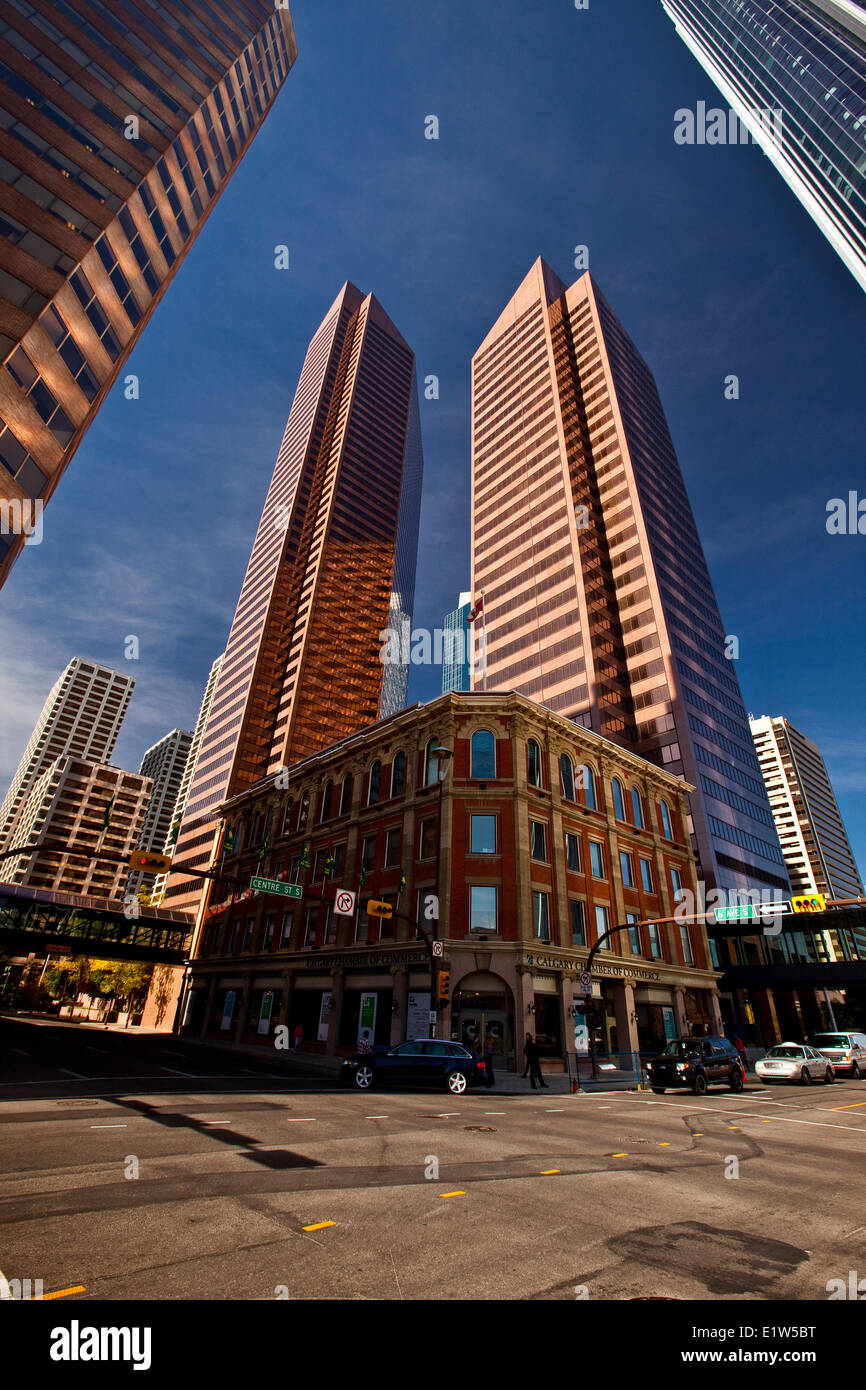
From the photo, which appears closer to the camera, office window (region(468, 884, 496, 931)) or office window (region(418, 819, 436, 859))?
office window (region(468, 884, 496, 931))

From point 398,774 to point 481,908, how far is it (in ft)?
30.1

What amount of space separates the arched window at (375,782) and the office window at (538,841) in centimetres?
964

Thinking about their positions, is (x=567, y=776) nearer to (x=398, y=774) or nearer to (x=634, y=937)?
(x=398, y=774)

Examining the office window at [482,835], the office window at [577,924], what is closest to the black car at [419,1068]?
the office window at [482,835]

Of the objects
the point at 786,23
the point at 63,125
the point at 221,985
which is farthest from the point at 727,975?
the point at 786,23

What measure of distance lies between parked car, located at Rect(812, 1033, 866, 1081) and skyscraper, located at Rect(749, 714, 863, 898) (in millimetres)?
126315

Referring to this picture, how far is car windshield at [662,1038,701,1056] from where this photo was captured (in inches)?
866

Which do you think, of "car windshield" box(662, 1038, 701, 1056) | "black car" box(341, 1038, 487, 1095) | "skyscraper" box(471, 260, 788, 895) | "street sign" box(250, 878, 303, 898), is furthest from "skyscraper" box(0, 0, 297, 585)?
"skyscraper" box(471, 260, 788, 895)

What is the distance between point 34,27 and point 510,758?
4205 cm

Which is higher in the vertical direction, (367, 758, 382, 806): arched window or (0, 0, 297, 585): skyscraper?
(0, 0, 297, 585): skyscraper

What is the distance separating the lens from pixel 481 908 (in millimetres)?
29391

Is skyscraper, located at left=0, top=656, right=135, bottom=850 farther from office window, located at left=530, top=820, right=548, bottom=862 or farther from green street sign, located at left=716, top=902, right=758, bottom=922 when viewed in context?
green street sign, located at left=716, top=902, right=758, bottom=922
